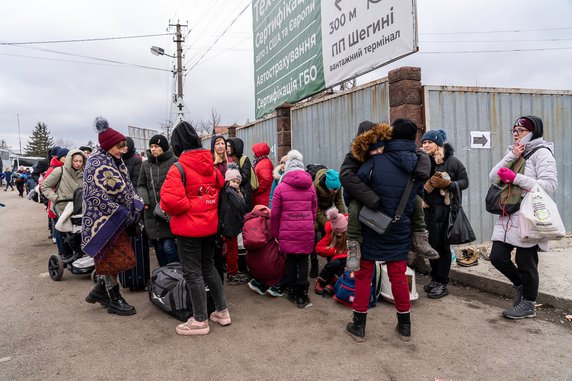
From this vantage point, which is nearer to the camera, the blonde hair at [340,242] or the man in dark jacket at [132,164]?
the blonde hair at [340,242]

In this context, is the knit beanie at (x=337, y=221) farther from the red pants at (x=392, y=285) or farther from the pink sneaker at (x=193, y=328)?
the pink sneaker at (x=193, y=328)

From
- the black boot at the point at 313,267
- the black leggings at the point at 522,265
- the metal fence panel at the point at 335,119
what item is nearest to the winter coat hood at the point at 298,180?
the black boot at the point at 313,267

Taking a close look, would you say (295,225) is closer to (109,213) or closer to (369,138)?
(369,138)

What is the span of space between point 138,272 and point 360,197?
307 centimetres

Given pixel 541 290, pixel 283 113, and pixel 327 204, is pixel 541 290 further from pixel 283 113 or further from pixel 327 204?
pixel 283 113

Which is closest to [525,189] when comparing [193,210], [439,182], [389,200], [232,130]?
[439,182]

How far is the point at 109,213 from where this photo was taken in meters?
4.05

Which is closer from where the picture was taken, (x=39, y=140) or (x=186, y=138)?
(x=186, y=138)

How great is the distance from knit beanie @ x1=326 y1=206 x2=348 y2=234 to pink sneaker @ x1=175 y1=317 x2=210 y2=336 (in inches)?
71.7

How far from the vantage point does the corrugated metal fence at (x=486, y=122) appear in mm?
5883

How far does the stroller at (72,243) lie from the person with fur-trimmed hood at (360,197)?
3.80 meters

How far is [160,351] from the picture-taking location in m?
3.42

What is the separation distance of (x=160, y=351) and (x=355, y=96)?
15.9ft

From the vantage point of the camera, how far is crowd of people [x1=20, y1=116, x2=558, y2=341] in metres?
3.55
